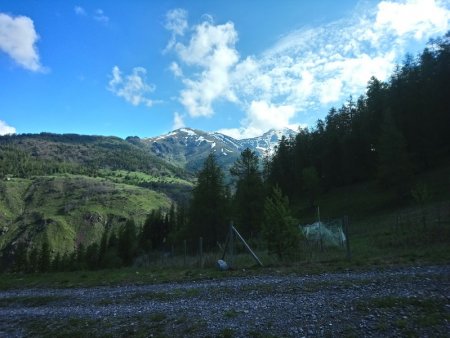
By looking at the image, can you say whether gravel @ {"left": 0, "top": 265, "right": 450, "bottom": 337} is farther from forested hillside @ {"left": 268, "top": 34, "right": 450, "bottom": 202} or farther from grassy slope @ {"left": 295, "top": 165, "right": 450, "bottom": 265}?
forested hillside @ {"left": 268, "top": 34, "right": 450, "bottom": 202}

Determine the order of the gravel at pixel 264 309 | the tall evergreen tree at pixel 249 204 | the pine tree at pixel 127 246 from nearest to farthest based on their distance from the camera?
the gravel at pixel 264 309
the tall evergreen tree at pixel 249 204
the pine tree at pixel 127 246

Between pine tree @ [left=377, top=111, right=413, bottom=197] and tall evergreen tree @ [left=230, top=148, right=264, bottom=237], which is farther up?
pine tree @ [left=377, top=111, right=413, bottom=197]

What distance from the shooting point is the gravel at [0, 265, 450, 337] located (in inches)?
313

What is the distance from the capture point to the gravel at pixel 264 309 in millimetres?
7945

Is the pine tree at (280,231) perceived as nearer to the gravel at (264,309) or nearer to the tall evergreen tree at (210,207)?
the gravel at (264,309)

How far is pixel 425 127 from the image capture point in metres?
64.1

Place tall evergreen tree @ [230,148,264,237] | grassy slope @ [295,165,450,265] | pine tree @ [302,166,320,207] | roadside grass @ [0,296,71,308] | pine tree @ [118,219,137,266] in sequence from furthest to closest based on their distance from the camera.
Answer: pine tree @ [118,219,137,266] → pine tree @ [302,166,320,207] → tall evergreen tree @ [230,148,264,237] → grassy slope @ [295,165,450,265] → roadside grass @ [0,296,71,308]

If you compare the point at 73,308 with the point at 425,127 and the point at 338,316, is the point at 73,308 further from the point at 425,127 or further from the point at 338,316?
the point at 425,127

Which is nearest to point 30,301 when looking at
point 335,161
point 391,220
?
point 391,220

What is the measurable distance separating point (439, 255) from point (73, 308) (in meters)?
15.9

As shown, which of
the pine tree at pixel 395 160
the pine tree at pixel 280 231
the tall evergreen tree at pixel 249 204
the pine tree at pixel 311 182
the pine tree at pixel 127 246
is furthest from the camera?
the pine tree at pixel 127 246

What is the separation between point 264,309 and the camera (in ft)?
32.5

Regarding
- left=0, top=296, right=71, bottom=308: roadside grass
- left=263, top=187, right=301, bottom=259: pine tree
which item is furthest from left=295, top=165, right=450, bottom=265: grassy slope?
left=0, top=296, right=71, bottom=308: roadside grass

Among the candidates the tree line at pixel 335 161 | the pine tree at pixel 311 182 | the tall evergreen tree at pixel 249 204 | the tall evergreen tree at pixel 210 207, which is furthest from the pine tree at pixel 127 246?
the pine tree at pixel 311 182
